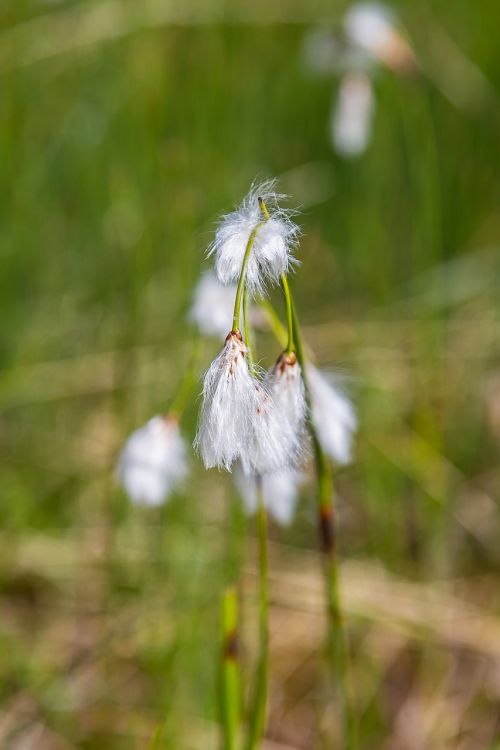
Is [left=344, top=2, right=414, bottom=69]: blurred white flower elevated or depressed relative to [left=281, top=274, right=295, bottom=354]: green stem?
elevated

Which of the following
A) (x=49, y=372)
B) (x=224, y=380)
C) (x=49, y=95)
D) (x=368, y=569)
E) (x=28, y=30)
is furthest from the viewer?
(x=49, y=95)

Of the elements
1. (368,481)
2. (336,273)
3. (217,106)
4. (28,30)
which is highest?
(28,30)

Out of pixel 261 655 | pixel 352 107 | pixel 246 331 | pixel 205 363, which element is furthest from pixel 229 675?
pixel 352 107

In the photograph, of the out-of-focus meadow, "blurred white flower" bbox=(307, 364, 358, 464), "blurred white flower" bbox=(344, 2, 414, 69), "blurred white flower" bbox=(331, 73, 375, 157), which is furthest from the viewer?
"blurred white flower" bbox=(331, 73, 375, 157)

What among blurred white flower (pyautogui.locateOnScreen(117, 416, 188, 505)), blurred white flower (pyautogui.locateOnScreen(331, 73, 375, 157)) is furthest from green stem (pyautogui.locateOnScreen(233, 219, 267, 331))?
blurred white flower (pyautogui.locateOnScreen(331, 73, 375, 157))

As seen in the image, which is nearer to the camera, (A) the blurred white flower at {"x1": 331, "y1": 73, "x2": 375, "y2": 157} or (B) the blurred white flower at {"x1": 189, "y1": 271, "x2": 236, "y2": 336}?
(B) the blurred white flower at {"x1": 189, "y1": 271, "x2": 236, "y2": 336}

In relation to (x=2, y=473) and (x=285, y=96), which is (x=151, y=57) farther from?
(x=2, y=473)

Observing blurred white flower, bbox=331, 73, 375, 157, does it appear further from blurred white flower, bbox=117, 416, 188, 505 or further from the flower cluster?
the flower cluster

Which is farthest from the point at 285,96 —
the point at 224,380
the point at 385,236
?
the point at 224,380
